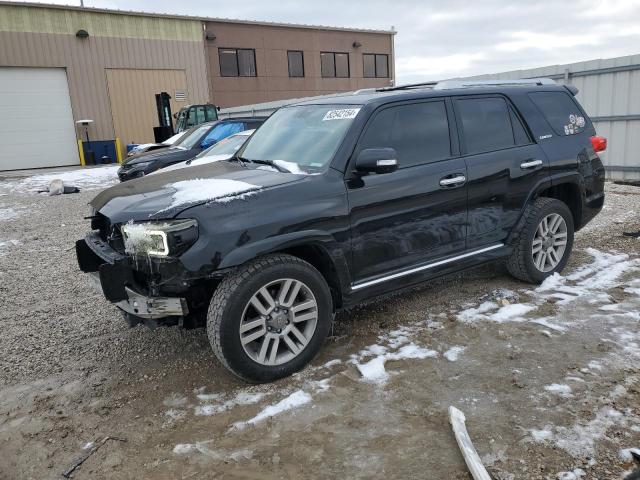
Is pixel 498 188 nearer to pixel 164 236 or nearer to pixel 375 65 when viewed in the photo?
pixel 164 236

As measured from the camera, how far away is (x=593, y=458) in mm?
2529

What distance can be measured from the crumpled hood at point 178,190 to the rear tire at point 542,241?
2410 mm

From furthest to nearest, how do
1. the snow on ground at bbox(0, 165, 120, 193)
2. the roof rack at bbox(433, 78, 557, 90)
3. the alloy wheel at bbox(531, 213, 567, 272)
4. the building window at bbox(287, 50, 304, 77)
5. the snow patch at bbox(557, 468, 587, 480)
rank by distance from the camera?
the building window at bbox(287, 50, 304, 77)
the snow on ground at bbox(0, 165, 120, 193)
the alloy wheel at bbox(531, 213, 567, 272)
the roof rack at bbox(433, 78, 557, 90)
the snow patch at bbox(557, 468, 587, 480)

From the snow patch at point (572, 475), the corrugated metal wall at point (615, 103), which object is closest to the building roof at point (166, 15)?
the corrugated metal wall at point (615, 103)

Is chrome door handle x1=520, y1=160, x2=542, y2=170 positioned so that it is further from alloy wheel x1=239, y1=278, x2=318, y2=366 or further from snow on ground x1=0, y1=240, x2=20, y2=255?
snow on ground x1=0, y1=240, x2=20, y2=255

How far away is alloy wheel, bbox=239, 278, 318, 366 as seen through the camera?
10.9 feet

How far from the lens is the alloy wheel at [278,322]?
332 cm

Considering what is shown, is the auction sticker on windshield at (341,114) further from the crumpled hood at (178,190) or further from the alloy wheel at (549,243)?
the alloy wheel at (549,243)

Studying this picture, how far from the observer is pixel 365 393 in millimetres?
3242

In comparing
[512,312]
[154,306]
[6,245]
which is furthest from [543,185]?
[6,245]

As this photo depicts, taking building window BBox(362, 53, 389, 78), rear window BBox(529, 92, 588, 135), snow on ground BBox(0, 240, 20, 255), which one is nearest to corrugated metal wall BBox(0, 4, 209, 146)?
building window BBox(362, 53, 389, 78)

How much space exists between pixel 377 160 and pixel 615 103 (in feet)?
30.6

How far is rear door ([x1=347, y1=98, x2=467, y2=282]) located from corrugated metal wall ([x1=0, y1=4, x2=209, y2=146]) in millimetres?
24980

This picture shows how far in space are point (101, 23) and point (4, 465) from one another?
26.9 meters
